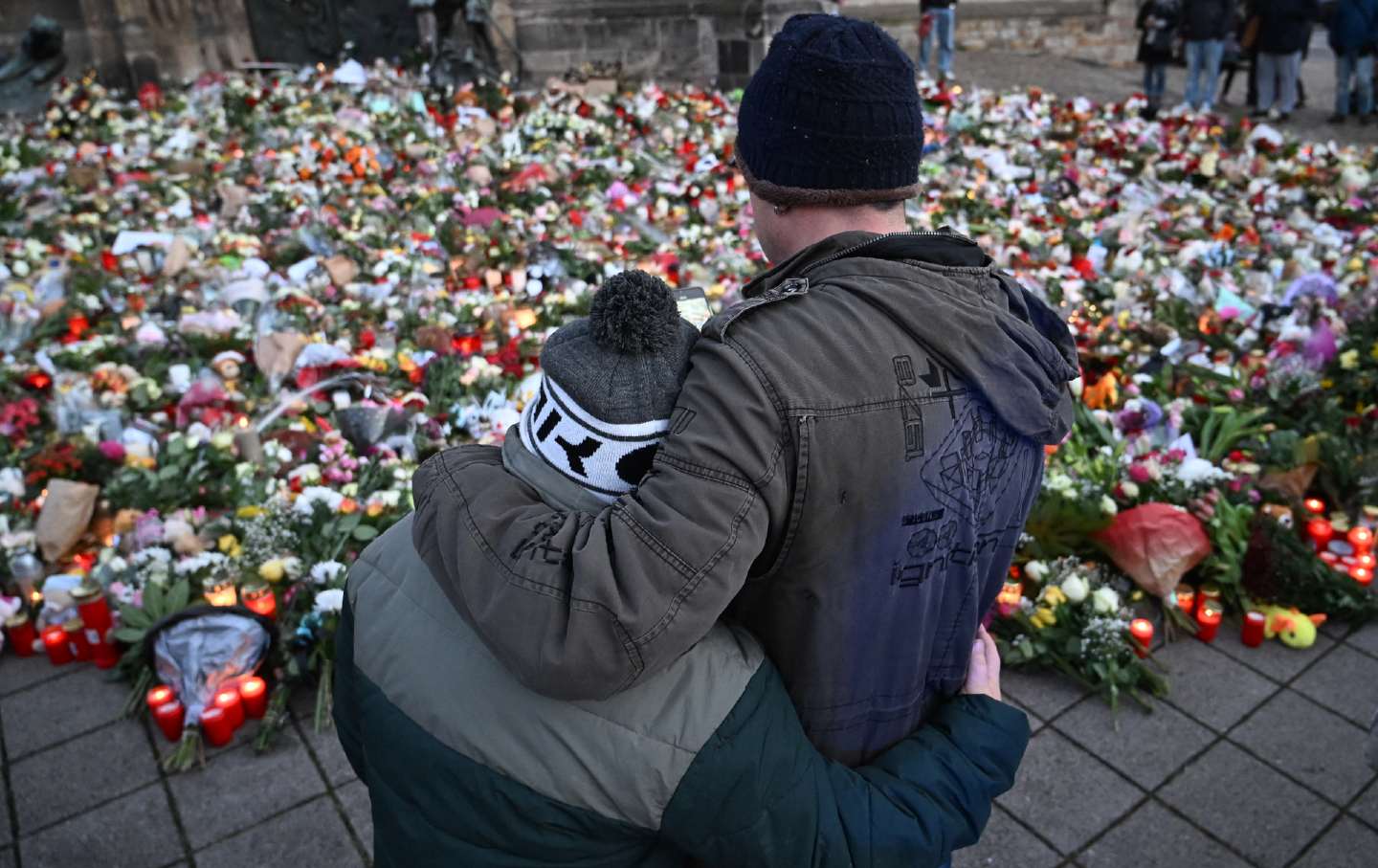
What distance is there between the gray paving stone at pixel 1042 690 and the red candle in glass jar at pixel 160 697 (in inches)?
99.8

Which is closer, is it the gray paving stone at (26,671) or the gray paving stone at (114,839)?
the gray paving stone at (114,839)

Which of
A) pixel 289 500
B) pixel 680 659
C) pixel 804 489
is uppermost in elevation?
pixel 804 489

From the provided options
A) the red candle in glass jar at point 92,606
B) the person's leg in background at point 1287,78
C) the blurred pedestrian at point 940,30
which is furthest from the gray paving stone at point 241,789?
the person's leg in background at point 1287,78

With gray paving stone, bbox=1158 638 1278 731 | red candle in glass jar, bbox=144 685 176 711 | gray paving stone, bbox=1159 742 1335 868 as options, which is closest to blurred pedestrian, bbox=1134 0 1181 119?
gray paving stone, bbox=1158 638 1278 731

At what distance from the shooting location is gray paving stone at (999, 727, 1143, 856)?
109 inches

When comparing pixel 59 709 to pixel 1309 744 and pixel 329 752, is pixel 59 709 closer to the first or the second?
pixel 329 752

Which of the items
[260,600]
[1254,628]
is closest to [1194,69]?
[1254,628]

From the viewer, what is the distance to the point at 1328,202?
7281 mm

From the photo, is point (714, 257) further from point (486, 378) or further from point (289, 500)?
point (289, 500)

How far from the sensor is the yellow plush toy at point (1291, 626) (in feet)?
11.2

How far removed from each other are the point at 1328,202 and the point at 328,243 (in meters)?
6.76

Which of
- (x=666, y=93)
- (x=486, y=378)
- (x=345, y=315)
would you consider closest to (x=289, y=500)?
(x=486, y=378)

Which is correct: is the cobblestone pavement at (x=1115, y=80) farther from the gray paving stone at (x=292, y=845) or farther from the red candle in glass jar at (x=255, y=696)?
the gray paving stone at (x=292, y=845)

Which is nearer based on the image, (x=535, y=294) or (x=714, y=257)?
(x=535, y=294)
